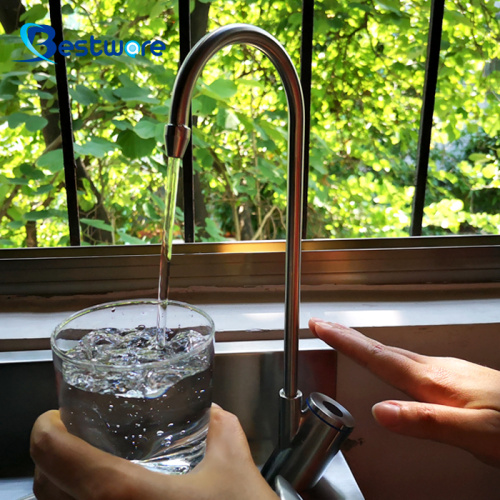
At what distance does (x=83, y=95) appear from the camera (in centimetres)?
111

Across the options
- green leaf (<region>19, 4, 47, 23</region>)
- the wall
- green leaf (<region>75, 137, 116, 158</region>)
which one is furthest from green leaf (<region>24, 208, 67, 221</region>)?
the wall

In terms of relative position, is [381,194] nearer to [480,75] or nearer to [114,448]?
[480,75]

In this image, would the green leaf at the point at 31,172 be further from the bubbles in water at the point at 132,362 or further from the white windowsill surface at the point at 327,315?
the bubbles in water at the point at 132,362

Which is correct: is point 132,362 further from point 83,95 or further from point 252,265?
point 83,95

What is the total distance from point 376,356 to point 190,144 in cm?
49

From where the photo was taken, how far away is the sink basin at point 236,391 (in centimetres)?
76

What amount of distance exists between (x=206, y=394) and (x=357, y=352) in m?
0.25

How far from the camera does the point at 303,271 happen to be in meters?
1.02

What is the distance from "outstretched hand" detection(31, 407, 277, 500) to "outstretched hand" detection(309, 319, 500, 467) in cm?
17

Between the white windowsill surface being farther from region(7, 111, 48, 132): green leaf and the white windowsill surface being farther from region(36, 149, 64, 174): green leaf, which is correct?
region(7, 111, 48, 132): green leaf

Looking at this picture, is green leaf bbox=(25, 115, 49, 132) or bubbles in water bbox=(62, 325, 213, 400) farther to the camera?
green leaf bbox=(25, 115, 49, 132)

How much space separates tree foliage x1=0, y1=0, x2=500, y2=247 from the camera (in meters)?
1.17

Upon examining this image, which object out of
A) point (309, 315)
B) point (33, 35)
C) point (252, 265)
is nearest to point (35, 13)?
point (33, 35)

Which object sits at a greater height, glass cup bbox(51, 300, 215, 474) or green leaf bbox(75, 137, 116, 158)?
green leaf bbox(75, 137, 116, 158)
